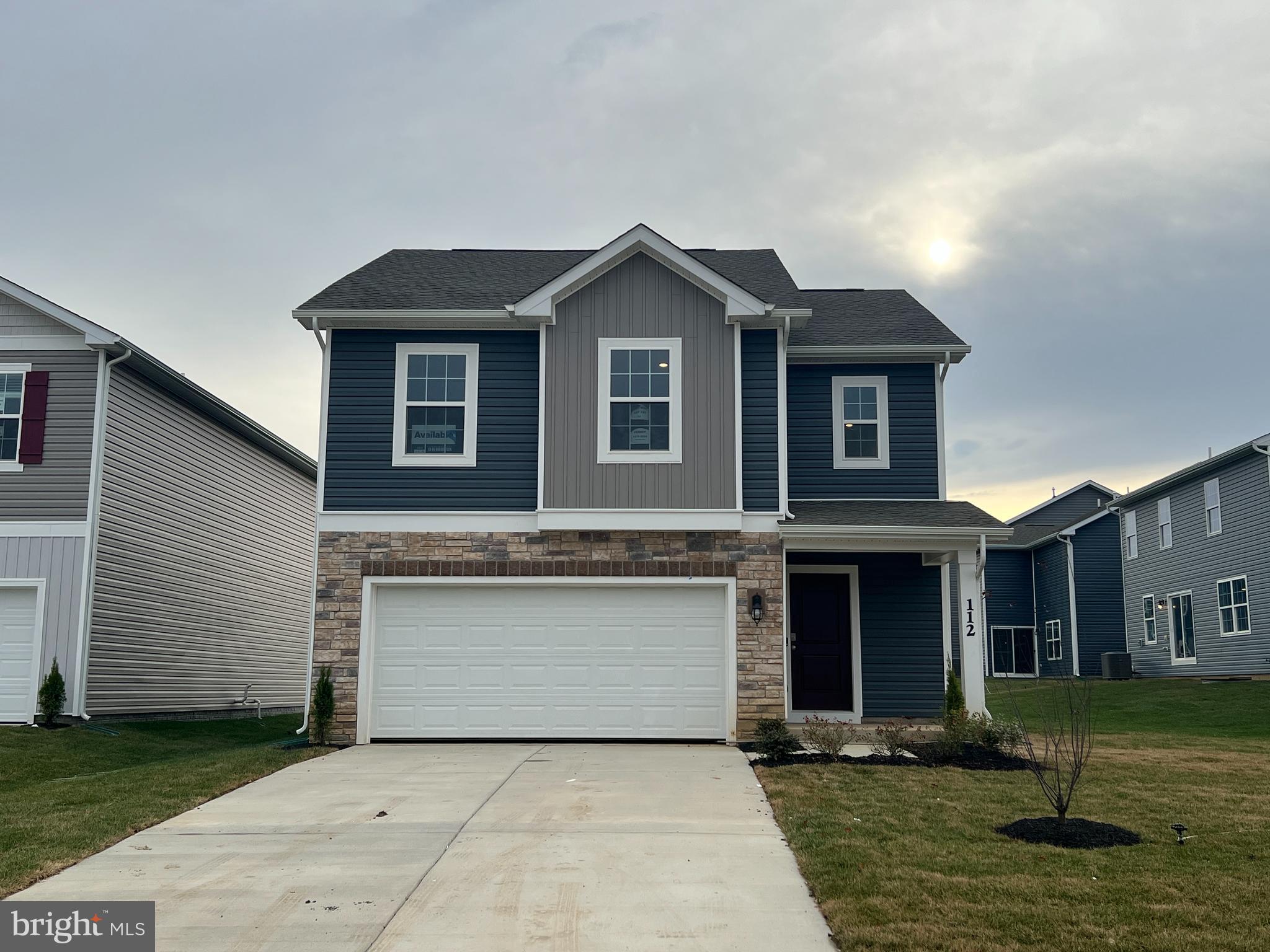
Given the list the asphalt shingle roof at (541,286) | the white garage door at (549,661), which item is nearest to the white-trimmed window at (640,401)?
the asphalt shingle roof at (541,286)

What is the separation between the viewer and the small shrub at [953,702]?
13141 mm

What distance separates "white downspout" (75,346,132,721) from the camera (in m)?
14.9

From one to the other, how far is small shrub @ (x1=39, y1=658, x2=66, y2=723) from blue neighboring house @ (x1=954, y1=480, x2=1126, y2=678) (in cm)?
2220

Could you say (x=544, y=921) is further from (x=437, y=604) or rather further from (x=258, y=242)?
(x=258, y=242)

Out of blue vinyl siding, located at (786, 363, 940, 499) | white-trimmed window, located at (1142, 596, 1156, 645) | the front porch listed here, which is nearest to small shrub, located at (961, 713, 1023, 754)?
the front porch

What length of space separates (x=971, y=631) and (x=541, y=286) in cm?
741

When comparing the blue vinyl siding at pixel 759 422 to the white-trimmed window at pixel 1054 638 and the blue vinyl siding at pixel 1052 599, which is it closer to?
the blue vinyl siding at pixel 1052 599

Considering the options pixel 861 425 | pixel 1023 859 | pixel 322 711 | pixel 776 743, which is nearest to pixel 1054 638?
pixel 861 425

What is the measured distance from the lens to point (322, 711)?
13.6 m

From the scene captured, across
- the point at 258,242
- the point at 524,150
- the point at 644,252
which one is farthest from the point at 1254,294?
the point at 258,242

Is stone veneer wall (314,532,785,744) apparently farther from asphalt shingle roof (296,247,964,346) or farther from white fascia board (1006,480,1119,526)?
white fascia board (1006,480,1119,526)

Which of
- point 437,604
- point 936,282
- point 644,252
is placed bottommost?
point 437,604

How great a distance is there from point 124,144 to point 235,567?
7.84 meters

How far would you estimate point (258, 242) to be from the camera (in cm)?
1798
